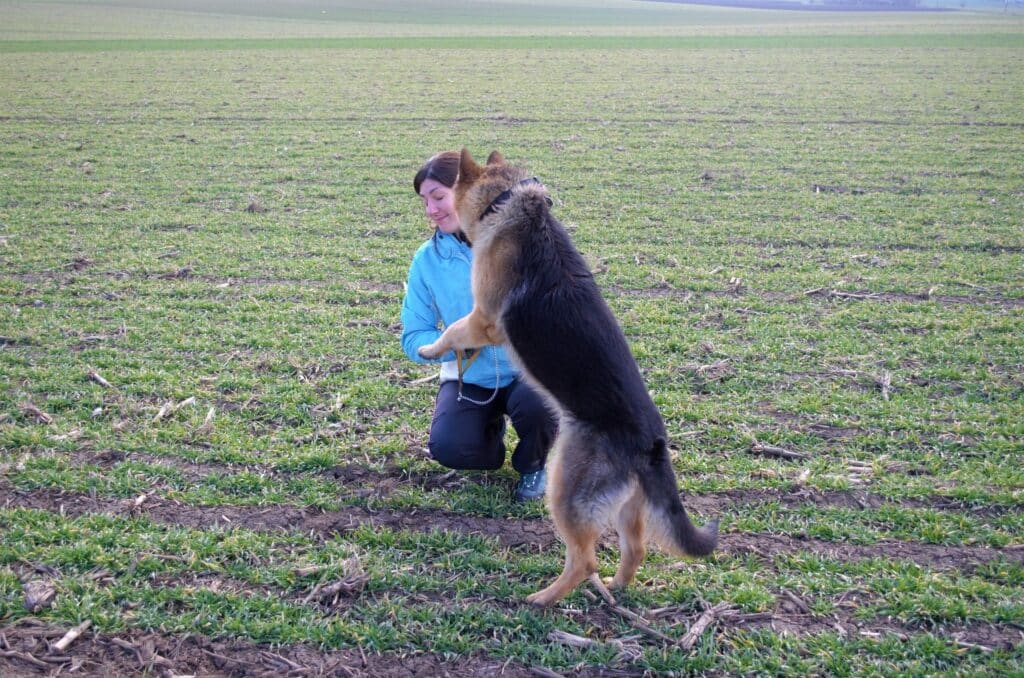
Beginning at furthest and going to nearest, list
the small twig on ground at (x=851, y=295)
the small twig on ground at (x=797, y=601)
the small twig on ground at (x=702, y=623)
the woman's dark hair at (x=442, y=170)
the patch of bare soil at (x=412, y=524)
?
the small twig on ground at (x=851, y=295), the woman's dark hair at (x=442, y=170), the patch of bare soil at (x=412, y=524), the small twig on ground at (x=797, y=601), the small twig on ground at (x=702, y=623)

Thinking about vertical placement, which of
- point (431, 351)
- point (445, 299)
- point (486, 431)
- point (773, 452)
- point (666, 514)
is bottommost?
point (773, 452)

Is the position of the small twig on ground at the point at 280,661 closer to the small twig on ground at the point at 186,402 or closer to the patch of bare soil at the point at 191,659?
the patch of bare soil at the point at 191,659

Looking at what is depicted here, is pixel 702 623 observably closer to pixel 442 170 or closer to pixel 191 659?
pixel 191 659

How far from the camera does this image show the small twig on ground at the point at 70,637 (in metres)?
3.42

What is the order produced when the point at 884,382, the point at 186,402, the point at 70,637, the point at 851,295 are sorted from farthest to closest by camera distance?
the point at 851,295
the point at 884,382
the point at 186,402
the point at 70,637

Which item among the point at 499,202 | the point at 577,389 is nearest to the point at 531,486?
the point at 577,389

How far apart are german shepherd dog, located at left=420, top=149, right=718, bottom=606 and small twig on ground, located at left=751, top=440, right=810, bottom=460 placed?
5.39 ft

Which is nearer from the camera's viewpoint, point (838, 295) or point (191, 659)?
point (191, 659)

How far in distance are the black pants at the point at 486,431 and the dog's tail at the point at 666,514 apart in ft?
3.90

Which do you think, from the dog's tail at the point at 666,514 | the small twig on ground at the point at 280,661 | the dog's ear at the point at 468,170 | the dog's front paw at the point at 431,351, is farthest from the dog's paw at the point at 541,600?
the dog's ear at the point at 468,170

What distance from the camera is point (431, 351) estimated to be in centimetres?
440

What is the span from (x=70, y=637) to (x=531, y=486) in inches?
101

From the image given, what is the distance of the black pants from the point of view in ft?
15.5

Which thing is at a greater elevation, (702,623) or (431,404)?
(431,404)
